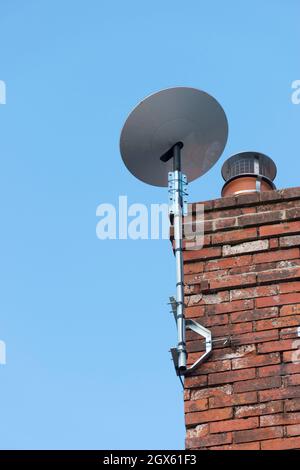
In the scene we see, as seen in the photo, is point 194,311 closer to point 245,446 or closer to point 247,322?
point 247,322

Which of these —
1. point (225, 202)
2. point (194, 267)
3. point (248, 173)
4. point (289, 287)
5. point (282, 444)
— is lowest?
point (282, 444)

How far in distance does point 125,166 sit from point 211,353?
5.74 feet

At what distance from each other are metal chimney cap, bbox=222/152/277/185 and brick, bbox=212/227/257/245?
573 mm

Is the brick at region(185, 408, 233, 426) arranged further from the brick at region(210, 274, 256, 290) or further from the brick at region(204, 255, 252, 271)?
the brick at region(204, 255, 252, 271)

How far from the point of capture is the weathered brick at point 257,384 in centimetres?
975

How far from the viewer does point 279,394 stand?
9.70 m

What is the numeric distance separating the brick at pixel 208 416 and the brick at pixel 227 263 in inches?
40.2

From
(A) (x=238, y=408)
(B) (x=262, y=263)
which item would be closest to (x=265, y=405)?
(A) (x=238, y=408)

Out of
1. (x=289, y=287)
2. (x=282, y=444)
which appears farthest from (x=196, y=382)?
(x=289, y=287)

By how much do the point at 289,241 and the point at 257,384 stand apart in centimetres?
103

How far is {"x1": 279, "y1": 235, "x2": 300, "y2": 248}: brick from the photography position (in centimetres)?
1034

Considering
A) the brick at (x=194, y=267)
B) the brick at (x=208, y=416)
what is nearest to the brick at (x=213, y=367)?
Result: the brick at (x=208, y=416)

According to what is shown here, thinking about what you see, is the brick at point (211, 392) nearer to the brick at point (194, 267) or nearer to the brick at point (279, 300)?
the brick at point (279, 300)

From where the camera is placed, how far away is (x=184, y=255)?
10445 mm
